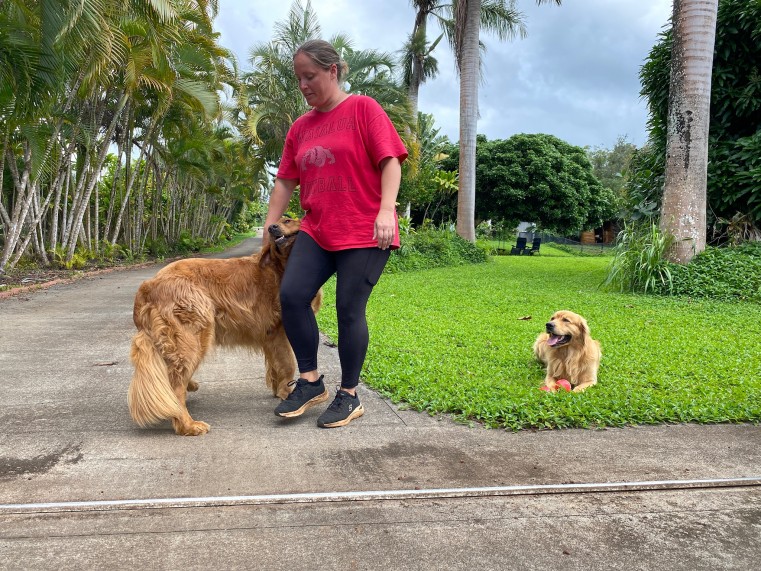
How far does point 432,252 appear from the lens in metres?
17.8

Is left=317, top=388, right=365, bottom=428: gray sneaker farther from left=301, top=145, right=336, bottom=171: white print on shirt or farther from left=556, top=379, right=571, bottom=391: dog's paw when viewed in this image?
left=556, top=379, right=571, bottom=391: dog's paw

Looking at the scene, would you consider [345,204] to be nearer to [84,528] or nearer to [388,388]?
[388,388]

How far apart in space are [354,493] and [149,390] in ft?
4.26

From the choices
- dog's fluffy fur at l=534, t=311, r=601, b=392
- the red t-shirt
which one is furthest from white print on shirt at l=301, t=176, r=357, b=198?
dog's fluffy fur at l=534, t=311, r=601, b=392

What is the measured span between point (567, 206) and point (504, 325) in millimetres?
29660

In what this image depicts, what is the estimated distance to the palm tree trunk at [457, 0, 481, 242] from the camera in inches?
693

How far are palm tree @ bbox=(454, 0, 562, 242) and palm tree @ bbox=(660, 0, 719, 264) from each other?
859cm

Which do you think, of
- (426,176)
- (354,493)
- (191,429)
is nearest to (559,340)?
(354,493)

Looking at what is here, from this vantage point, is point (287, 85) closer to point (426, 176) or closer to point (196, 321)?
point (426, 176)

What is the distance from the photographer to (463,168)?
18.8 meters

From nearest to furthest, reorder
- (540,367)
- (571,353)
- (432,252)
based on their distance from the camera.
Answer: (571,353), (540,367), (432,252)

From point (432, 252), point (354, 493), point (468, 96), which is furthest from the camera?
point (468, 96)

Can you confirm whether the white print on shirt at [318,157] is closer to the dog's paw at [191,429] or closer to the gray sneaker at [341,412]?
the gray sneaker at [341,412]

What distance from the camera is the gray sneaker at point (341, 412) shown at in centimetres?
325
